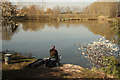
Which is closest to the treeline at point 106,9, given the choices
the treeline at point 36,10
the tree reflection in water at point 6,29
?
the treeline at point 36,10

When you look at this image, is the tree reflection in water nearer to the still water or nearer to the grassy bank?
the still water

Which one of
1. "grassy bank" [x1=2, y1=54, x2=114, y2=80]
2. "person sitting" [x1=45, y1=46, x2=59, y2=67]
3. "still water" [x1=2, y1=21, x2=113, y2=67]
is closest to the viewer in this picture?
"grassy bank" [x1=2, y1=54, x2=114, y2=80]

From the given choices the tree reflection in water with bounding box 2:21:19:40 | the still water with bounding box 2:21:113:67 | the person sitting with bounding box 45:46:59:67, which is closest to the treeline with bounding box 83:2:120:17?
the still water with bounding box 2:21:113:67

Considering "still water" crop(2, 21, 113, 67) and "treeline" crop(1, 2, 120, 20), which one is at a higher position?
"treeline" crop(1, 2, 120, 20)

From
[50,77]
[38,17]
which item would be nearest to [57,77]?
[50,77]

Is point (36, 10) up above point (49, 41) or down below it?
above

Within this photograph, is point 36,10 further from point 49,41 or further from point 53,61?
point 53,61

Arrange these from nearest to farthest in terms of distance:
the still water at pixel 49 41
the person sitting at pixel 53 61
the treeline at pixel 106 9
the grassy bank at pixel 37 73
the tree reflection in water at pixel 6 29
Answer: the grassy bank at pixel 37 73
the person sitting at pixel 53 61
the still water at pixel 49 41
the tree reflection in water at pixel 6 29
the treeline at pixel 106 9

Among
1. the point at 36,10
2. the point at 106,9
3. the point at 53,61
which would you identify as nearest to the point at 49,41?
the point at 53,61

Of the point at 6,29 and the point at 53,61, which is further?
the point at 6,29

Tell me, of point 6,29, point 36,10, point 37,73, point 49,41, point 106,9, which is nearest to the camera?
point 37,73

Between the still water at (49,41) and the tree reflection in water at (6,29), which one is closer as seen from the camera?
the still water at (49,41)

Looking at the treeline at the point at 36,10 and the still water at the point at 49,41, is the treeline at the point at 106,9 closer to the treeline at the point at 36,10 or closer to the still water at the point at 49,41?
the treeline at the point at 36,10

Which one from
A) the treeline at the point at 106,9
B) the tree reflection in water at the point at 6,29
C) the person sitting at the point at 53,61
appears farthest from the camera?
the treeline at the point at 106,9
